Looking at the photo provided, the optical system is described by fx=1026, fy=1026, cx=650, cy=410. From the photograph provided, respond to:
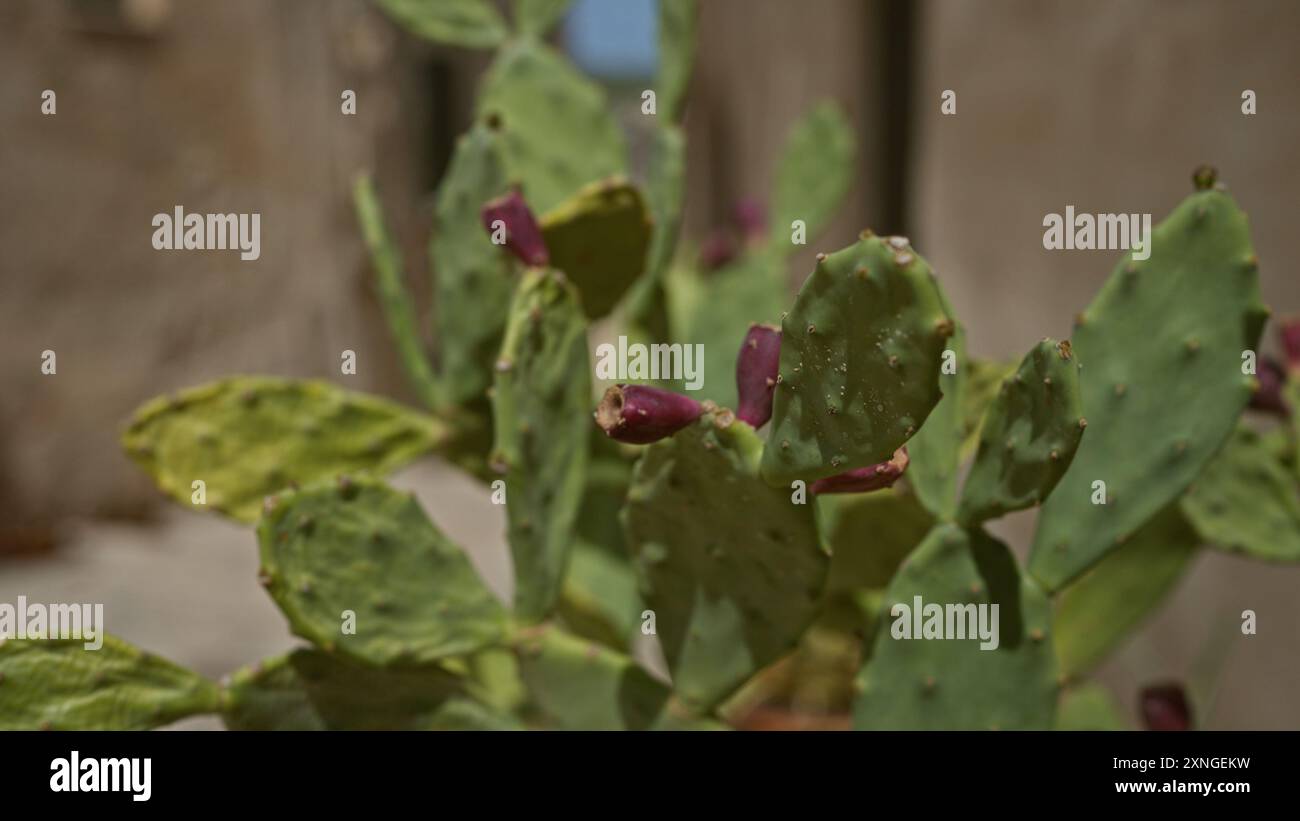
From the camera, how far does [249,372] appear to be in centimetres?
371

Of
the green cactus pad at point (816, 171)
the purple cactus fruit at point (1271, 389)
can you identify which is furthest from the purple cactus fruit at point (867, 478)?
the green cactus pad at point (816, 171)

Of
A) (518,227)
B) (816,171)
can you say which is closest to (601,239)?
(518,227)

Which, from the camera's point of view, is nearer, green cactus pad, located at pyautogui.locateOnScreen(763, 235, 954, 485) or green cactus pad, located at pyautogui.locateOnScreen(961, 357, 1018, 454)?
green cactus pad, located at pyautogui.locateOnScreen(763, 235, 954, 485)

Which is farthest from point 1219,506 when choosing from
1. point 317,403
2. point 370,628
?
point 317,403

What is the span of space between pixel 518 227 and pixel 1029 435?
1.47 ft

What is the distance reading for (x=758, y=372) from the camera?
71 cm

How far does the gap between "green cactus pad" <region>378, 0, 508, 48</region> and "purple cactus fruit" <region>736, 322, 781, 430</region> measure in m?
0.83

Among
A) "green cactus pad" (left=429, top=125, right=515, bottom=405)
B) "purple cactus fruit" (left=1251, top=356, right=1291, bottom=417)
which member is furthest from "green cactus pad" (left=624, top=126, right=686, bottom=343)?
"purple cactus fruit" (left=1251, top=356, right=1291, bottom=417)

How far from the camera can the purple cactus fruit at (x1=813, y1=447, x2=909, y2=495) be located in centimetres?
66

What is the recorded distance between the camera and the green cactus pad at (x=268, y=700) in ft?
2.69

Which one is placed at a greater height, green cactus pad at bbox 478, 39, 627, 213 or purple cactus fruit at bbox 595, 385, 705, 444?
green cactus pad at bbox 478, 39, 627, 213

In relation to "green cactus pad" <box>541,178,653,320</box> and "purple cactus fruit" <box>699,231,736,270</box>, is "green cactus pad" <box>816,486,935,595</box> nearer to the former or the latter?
"green cactus pad" <box>541,178,653,320</box>

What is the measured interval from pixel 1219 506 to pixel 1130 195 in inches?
31.9
